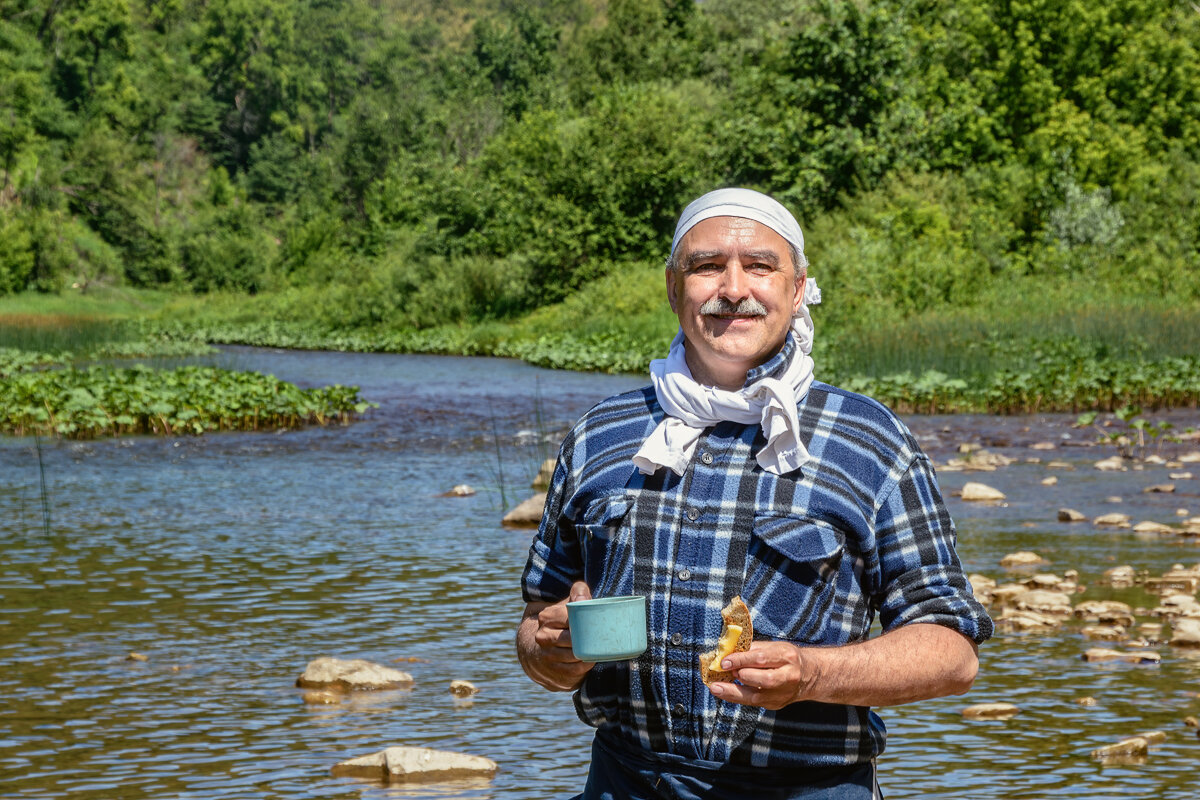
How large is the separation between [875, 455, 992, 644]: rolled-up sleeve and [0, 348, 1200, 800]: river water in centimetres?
309

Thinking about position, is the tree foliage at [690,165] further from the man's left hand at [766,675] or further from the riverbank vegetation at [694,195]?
the man's left hand at [766,675]

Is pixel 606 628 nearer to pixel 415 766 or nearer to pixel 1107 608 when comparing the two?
pixel 415 766

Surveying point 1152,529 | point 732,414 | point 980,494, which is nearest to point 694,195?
point 980,494

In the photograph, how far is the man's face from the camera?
257 centimetres

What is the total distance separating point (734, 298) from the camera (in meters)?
2.57

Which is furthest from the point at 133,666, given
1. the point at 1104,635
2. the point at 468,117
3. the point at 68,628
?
the point at 468,117

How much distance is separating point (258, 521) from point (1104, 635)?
6.66 metres

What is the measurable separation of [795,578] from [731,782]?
0.33 m

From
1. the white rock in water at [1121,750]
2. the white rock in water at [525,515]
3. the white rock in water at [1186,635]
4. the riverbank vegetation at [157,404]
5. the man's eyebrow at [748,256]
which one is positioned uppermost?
the man's eyebrow at [748,256]

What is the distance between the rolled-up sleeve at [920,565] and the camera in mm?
2424

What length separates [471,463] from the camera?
1578cm

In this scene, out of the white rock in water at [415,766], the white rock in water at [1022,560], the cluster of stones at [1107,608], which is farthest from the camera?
the white rock in water at [1022,560]

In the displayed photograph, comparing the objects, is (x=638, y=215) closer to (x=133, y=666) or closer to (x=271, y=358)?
(x=271, y=358)

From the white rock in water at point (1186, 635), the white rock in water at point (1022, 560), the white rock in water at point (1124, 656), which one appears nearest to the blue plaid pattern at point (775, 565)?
the white rock in water at point (1124, 656)
